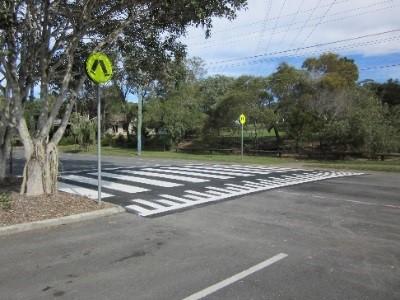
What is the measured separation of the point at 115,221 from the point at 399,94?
47547mm

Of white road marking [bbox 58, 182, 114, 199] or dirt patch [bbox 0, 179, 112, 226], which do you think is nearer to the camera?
dirt patch [bbox 0, 179, 112, 226]

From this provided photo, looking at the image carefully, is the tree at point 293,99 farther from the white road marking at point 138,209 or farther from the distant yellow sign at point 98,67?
the distant yellow sign at point 98,67

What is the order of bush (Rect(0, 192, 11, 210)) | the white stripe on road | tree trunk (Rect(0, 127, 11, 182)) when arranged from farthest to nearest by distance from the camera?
tree trunk (Rect(0, 127, 11, 182)) < the white stripe on road < bush (Rect(0, 192, 11, 210))

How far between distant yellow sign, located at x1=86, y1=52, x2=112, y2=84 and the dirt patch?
2688mm

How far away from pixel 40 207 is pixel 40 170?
3.89 feet

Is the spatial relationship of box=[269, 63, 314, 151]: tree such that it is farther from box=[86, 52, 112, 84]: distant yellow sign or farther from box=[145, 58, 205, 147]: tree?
box=[86, 52, 112, 84]: distant yellow sign

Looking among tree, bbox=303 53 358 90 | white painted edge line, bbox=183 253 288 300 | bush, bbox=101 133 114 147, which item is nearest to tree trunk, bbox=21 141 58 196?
white painted edge line, bbox=183 253 288 300

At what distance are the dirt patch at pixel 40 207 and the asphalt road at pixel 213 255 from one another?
62 cm

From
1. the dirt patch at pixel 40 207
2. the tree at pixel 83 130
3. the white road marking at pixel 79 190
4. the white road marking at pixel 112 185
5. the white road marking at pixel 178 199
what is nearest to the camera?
the dirt patch at pixel 40 207

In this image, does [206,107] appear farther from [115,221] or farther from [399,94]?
[115,221]

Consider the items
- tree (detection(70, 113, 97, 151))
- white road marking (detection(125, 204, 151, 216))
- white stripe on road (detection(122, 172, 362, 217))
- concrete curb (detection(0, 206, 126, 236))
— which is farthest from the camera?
tree (detection(70, 113, 97, 151))

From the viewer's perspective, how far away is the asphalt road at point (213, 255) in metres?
5.21

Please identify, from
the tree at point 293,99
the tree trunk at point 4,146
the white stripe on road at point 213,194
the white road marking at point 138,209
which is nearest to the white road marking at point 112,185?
the white stripe on road at point 213,194

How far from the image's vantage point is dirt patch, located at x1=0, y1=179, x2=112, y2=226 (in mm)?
8508
